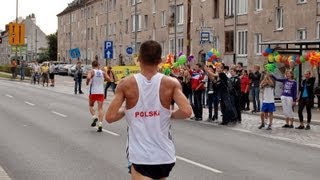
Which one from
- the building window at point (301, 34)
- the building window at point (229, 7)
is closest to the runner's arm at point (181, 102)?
the building window at point (301, 34)

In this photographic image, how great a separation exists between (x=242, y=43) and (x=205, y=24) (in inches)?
237

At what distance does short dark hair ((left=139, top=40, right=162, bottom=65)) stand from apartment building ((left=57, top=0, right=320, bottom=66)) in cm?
2179

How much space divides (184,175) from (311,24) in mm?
29129

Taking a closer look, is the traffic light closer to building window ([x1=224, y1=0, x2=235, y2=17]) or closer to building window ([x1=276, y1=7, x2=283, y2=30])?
building window ([x1=224, y1=0, x2=235, y2=17])

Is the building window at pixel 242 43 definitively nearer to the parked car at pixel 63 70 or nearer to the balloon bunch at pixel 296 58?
the balloon bunch at pixel 296 58

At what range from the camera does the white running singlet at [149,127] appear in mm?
5117

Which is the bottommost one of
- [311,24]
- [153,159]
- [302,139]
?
[302,139]

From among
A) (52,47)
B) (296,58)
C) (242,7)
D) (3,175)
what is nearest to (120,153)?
(3,175)

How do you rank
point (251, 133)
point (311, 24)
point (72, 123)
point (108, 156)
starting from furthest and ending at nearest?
1. point (311, 24)
2. point (72, 123)
3. point (251, 133)
4. point (108, 156)

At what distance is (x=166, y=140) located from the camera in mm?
5207

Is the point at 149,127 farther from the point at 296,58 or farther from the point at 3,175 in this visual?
the point at 296,58

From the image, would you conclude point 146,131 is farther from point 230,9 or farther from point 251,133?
point 230,9

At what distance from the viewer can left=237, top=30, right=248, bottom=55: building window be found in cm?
4525

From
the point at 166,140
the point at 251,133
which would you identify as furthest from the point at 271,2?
the point at 166,140
